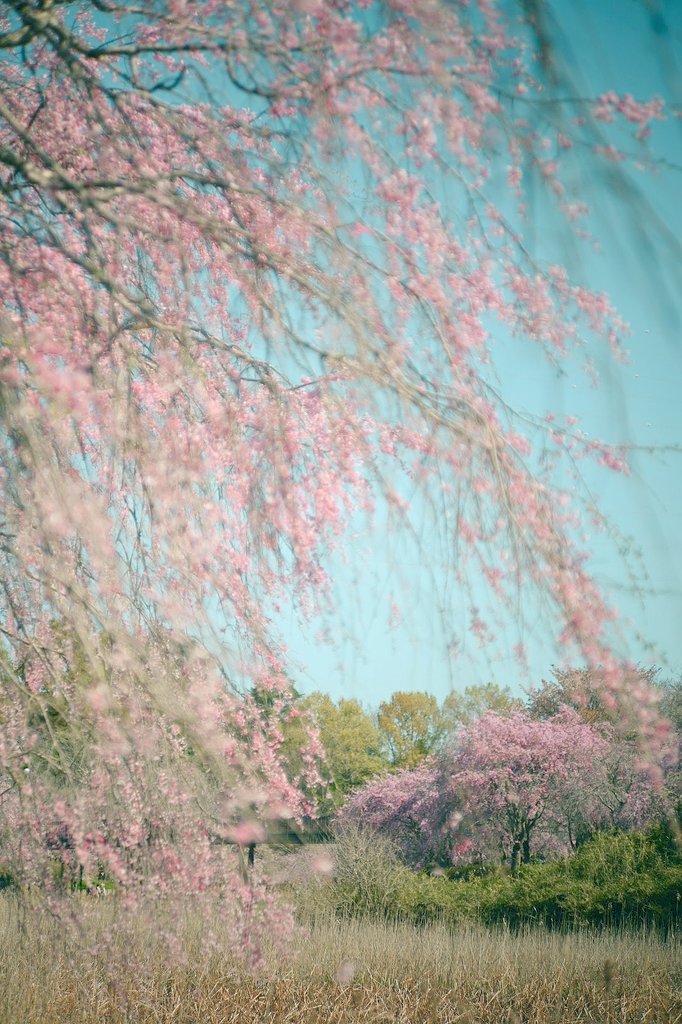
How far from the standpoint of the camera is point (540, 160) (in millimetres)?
1644

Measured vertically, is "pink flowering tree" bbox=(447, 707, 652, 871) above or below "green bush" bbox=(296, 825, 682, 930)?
above

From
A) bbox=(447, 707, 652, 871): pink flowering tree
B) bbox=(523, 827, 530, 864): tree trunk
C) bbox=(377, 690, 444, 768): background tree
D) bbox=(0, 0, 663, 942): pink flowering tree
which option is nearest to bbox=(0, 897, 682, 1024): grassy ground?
bbox=(0, 0, 663, 942): pink flowering tree

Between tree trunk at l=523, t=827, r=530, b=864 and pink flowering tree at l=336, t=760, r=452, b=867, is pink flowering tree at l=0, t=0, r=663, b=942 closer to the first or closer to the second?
tree trunk at l=523, t=827, r=530, b=864

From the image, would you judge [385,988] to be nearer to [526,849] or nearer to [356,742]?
[526,849]

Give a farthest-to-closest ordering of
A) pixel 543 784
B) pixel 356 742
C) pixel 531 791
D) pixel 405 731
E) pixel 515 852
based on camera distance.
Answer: pixel 356 742 → pixel 405 731 → pixel 543 784 → pixel 531 791 → pixel 515 852

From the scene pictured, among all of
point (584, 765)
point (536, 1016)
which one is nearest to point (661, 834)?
point (584, 765)

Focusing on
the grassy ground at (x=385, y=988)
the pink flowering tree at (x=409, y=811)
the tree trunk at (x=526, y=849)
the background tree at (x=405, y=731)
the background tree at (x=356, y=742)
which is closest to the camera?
the grassy ground at (x=385, y=988)

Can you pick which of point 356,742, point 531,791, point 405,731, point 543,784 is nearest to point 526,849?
point 531,791

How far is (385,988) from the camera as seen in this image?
682cm

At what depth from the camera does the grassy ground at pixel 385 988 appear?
19.5ft

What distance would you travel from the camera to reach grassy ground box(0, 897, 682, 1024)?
5944 mm

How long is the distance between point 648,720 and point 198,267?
1.99 metres

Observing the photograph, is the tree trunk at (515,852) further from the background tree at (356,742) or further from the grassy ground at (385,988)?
the background tree at (356,742)

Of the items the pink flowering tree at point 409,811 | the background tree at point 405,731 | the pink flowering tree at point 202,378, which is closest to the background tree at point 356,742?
the background tree at point 405,731
